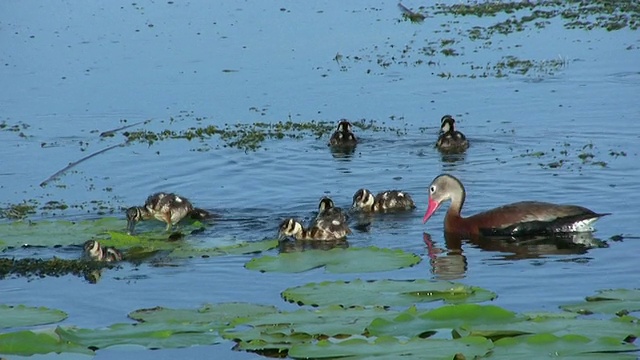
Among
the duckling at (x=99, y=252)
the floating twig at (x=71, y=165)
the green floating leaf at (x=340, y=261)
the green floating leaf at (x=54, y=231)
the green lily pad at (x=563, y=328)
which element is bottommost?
the green lily pad at (x=563, y=328)

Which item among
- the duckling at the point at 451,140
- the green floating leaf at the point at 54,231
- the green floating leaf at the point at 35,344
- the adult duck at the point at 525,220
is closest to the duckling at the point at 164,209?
the green floating leaf at the point at 54,231

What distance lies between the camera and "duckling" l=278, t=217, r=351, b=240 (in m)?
14.7

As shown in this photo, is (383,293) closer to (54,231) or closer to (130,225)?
(130,225)

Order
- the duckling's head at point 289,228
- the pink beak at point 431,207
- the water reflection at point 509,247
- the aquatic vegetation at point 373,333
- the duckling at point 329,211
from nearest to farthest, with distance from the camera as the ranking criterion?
the aquatic vegetation at point 373,333 < the water reflection at point 509,247 < the duckling's head at point 289,228 < the duckling at point 329,211 < the pink beak at point 431,207

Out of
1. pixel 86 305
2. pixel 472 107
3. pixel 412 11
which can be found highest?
pixel 412 11

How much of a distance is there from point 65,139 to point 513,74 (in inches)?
303

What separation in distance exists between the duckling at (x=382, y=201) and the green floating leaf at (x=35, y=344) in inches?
233

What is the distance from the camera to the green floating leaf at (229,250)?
14.1 metres

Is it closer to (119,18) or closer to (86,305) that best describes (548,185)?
(86,305)

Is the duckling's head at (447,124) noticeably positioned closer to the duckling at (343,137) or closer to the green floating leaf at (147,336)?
the duckling at (343,137)

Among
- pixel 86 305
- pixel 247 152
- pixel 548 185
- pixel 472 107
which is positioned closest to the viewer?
pixel 86 305

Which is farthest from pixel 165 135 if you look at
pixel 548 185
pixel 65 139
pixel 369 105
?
pixel 548 185

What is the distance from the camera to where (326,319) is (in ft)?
35.1

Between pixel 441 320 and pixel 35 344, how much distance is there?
3.04 m
